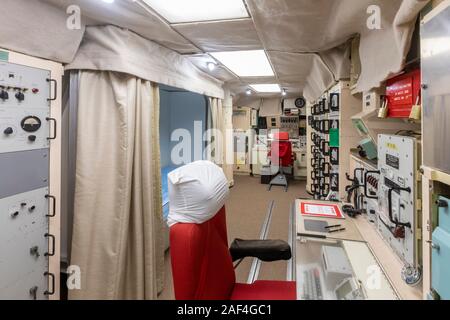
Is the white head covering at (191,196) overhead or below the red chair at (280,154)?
below

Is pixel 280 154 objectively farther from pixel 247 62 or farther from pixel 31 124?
pixel 31 124

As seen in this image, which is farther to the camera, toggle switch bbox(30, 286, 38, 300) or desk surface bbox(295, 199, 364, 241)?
toggle switch bbox(30, 286, 38, 300)

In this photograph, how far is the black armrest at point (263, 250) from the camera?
1652mm

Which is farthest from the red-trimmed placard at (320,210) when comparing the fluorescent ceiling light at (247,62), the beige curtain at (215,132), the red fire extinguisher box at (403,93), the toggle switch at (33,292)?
the beige curtain at (215,132)

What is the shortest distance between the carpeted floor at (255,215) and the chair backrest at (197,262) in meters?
1.33

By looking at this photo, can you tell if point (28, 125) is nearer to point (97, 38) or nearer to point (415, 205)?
point (97, 38)

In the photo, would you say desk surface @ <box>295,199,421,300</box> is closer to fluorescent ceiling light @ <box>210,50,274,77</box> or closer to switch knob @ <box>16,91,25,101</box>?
switch knob @ <box>16,91,25,101</box>

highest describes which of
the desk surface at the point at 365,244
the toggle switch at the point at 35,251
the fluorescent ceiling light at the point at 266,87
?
the fluorescent ceiling light at the point at 266,87

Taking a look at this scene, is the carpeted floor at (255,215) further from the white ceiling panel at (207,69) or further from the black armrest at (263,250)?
the white ceiling panel at (207,69)

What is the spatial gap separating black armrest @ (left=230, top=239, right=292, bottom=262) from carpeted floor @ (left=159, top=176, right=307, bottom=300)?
1111 millimetres

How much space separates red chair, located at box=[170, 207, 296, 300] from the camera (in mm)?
1135

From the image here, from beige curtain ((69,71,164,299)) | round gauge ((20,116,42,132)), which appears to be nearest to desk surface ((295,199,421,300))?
beige curtain ((69,71,164,299))

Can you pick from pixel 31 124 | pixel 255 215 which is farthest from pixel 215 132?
pixel 31 124

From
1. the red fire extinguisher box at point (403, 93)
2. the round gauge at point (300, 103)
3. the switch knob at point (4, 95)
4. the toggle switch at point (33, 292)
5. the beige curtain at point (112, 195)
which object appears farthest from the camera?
the round gauge at point (300, 103)
